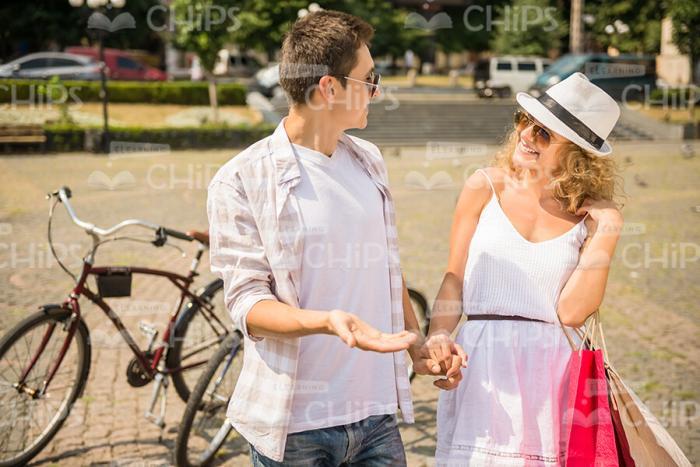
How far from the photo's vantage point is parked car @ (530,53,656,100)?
1097 inches

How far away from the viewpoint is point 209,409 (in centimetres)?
397

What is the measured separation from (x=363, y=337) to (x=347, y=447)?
56cm

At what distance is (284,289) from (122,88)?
91.8 feet

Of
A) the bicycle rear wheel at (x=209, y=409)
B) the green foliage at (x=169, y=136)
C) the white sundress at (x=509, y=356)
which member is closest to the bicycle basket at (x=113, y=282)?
the bicycle rear wheel at (x=209, y=409)

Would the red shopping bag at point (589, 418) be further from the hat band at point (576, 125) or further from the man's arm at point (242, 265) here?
the man's arm at point (242, 265)

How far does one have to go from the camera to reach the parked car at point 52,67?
27.0m

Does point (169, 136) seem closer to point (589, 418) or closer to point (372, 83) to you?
point (372, 83)

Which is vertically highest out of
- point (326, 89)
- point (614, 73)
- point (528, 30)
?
point (528, 30)

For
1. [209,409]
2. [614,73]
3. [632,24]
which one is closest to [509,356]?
[209,409]

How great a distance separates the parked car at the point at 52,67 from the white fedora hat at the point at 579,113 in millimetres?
27259

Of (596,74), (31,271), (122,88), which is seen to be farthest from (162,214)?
(596,74)

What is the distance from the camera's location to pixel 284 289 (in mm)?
2078

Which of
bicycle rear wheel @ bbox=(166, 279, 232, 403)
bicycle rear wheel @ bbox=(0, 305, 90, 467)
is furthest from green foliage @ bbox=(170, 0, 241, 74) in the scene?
bicycle rear wheel @ bbox=(0, 305, 90, 467)

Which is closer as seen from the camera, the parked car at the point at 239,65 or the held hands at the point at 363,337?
the held hands at the point at 363,337
